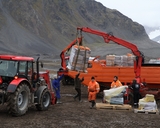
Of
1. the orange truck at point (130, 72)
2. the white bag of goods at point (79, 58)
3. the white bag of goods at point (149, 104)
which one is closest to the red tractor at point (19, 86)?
the white bag of goods at point (79, 58)

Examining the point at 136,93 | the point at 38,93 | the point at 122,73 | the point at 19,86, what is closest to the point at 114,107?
the point at 136,93

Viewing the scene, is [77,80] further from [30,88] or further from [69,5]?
[69,5]

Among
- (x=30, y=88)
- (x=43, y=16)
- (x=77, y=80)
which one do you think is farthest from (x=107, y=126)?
(x=43, y=16)

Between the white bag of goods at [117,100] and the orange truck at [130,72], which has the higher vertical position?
the orange truck at [130,72]

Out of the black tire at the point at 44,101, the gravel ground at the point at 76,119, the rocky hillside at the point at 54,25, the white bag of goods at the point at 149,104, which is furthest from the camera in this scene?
the rocky hillside at the point at 54,25

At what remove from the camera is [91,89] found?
12258mm

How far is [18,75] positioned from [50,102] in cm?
236

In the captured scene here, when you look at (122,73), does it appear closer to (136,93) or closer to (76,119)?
(136,93)

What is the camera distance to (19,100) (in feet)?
30.4

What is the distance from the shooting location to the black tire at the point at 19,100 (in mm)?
8766

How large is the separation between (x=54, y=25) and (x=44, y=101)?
78461mm

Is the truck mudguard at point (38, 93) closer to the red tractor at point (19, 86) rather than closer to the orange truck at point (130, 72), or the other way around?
the red tractor at point (19, 86)

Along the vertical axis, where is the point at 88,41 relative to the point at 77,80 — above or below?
above

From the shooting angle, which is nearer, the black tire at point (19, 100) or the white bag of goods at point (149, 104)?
the black tire at point (19, 100)
